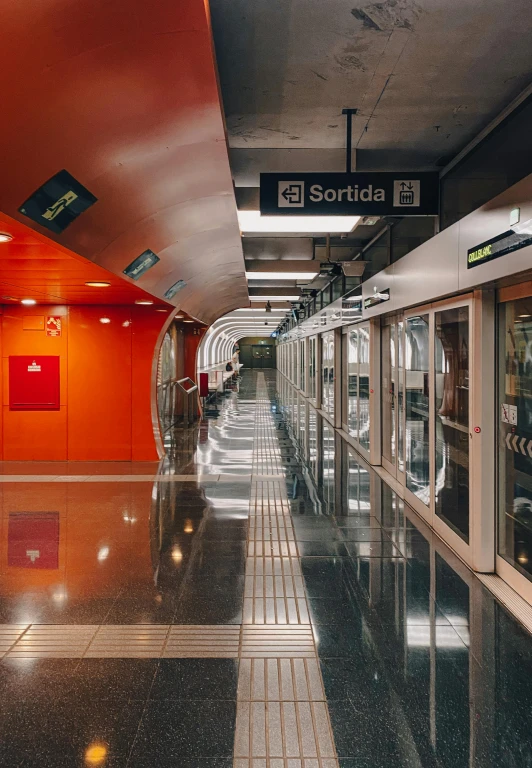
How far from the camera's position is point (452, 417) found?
5094 millimetres

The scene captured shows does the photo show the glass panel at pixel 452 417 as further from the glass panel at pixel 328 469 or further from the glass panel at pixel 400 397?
the glass panel at pixel 400 397

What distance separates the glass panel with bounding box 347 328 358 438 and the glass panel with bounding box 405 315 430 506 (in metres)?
3.68

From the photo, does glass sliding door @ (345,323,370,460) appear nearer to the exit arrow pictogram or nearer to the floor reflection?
the floor reflection

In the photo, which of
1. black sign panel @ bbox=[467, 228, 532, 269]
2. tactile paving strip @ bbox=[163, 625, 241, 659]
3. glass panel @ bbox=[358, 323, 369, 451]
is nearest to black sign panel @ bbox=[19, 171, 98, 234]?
tactile paving strip @ bbox=[163, 625, 241, 659]

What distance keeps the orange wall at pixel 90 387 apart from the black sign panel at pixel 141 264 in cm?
260

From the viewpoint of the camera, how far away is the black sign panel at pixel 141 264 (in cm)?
557

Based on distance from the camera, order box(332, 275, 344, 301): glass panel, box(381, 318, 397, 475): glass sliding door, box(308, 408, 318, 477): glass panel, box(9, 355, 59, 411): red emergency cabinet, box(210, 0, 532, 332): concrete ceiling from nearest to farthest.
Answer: box(210, 0, 532, 332): concrete ceiling → box(381, 318, 397, 475): glass sliding door → box(308, 408, 318, 477): glass panel → box(9, 355, 59, 411): red emergency cabinet → box(332, 275, 344, 301): glass panel

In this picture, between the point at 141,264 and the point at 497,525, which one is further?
the point at 141,264

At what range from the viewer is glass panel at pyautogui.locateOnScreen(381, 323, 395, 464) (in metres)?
7.71

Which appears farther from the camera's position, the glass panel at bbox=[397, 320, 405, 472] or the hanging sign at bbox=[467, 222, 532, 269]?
the glass panel at bbox=[397, 320, 405, 472]

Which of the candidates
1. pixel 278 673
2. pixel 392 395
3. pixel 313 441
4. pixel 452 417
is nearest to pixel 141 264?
pixel 452 417

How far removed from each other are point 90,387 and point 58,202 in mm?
5361

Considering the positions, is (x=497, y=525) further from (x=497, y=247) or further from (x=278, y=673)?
(x=278, y=673)

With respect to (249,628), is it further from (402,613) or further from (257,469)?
(257,469)
